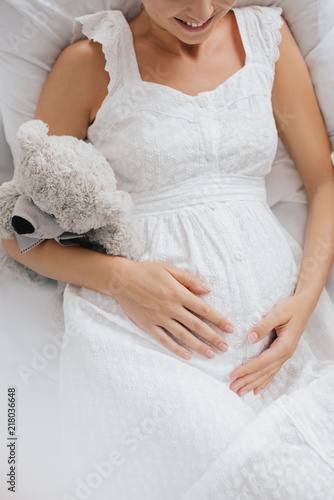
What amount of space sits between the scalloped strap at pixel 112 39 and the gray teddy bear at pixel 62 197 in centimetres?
16

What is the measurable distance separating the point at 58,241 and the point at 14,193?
107 mm

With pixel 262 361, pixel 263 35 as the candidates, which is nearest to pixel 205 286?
pixel 262 361

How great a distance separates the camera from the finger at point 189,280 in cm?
81

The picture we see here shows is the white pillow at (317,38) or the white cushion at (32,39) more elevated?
the white cushion at (32,39)

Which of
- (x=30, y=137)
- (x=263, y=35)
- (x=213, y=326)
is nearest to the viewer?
(x=30, y=137)

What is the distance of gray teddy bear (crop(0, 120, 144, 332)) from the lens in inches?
28.5

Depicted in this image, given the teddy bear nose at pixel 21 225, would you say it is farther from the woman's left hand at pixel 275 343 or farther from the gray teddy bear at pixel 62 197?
the woman's left hand at pixel 275 343

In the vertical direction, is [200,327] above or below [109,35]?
below

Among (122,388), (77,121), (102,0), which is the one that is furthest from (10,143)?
(122,388)

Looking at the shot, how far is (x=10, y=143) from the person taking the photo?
1012 mm

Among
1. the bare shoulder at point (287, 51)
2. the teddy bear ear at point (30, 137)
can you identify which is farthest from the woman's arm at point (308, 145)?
the teddy bear ear at point (30, 137)

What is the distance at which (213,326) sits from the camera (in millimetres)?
823

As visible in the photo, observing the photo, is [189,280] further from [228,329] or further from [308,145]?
[308,145]

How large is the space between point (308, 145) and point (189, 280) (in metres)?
0.41
